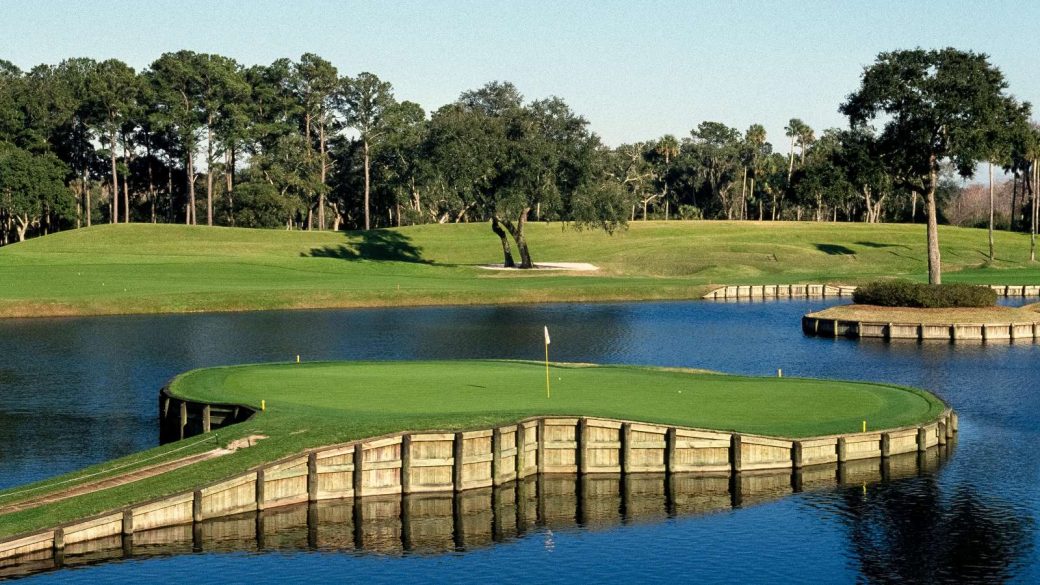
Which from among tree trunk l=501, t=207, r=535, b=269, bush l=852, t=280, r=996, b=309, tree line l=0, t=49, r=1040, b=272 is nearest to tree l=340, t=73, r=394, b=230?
tree line l=0, t=49, r=1040, b=272

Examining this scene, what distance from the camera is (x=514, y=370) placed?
5669cm

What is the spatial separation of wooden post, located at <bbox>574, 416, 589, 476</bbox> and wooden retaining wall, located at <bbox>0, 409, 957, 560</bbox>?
1.2 inches

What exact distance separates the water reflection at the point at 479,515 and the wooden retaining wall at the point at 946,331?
41379 mm

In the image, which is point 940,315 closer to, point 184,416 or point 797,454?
point 797,454

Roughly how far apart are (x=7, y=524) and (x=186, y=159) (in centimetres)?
16375

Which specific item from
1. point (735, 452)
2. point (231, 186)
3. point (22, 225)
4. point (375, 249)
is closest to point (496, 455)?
point (735, 452)

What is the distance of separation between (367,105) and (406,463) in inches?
6114

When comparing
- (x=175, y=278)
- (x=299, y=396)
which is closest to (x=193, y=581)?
(x=299, y=396)

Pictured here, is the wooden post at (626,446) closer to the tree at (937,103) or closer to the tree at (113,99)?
the tree at (937,103)

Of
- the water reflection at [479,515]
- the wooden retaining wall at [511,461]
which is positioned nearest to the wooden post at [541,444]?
the wooden retaining wall at [511,461]

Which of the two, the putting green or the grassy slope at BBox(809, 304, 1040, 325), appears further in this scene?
the grassy slope at BBox(809, 304, 1040, 325)

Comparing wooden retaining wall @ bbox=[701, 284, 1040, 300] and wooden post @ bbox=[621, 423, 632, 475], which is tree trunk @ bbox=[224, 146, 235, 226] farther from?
wooden post @ bbox=[621, 423, 632, 475]

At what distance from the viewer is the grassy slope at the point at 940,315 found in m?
84.1

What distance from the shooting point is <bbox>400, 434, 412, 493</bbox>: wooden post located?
39594 millimetres
